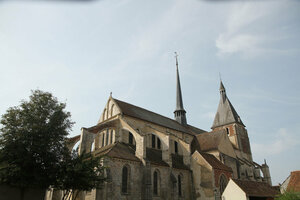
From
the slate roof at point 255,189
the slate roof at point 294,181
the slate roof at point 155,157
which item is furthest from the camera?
the slate roof at point 155,157

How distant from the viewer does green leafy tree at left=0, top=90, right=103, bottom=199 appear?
12.7m

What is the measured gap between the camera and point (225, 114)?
41.4 m

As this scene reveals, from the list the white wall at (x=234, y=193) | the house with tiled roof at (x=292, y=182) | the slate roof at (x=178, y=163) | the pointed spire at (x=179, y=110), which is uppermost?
the pointed spire at (x=179, y=110)

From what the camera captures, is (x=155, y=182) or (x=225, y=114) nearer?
(x=155, y=182)

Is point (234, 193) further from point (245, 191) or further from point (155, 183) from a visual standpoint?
point (155, 183)

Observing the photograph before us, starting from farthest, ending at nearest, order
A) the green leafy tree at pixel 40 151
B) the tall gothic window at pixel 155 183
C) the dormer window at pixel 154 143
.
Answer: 1. the dormer window at pixel 154 143
2. the tall gothic window at pixel 155 183
3. the green leafy tree at pixel 40 151

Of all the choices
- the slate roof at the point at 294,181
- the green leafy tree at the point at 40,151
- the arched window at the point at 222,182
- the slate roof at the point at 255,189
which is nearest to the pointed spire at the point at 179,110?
the arched window at the point at 222,182

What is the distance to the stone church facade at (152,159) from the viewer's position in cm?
1795

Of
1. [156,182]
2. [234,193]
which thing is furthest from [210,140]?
[156,182]

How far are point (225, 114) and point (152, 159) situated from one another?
2467 cm

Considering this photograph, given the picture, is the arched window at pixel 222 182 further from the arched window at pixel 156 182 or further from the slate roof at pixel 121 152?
the slate roof at pixel 121 152

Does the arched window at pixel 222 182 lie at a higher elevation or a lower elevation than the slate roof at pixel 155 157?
lower

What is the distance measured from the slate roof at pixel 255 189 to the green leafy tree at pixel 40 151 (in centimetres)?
1126

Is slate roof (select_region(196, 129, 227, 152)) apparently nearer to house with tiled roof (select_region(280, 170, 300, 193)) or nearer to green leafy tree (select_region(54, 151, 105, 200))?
house with tiled roof (select_region(280, 170, 300, 193))
